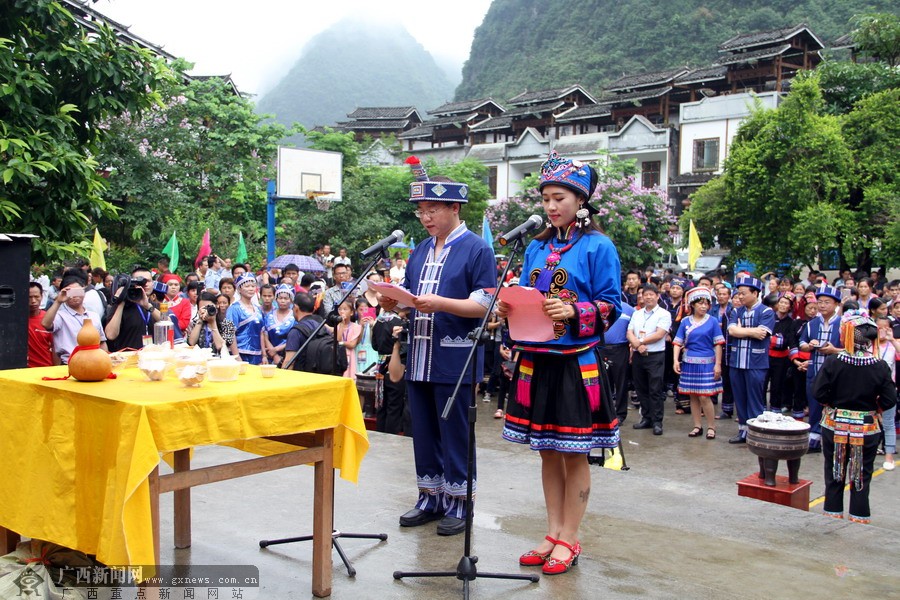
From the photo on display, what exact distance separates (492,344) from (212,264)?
22.1 feet

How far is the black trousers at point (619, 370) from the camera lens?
32.8ft

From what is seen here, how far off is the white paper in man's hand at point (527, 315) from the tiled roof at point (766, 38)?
3589cm

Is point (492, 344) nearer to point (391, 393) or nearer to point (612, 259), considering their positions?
point (391, 393)

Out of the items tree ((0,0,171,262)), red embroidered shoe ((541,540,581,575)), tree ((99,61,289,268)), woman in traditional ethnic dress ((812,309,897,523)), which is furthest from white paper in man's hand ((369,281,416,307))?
tree ((99,61,289,268))

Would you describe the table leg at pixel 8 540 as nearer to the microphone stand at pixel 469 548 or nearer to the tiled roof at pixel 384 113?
the microphone stand at pixel 469 548

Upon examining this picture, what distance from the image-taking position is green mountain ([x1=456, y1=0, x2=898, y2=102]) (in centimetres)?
4747

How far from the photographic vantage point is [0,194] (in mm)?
7328

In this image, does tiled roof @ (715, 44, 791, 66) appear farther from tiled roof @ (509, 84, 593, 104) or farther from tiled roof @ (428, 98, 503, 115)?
tiled roof @ (428, 98, 503, 115)

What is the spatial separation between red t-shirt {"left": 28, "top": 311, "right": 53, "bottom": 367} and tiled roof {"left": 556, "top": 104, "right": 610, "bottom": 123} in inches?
1424

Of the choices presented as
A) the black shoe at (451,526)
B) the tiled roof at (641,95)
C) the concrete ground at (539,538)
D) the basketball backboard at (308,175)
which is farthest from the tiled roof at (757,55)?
the black shoe at (451,526)

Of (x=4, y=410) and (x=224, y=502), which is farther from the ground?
(x=4, y=410)

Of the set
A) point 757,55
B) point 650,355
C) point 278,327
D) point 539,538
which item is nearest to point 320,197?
point 278,327

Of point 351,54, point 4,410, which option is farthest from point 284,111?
point 4,410

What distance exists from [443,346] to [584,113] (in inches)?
1515
